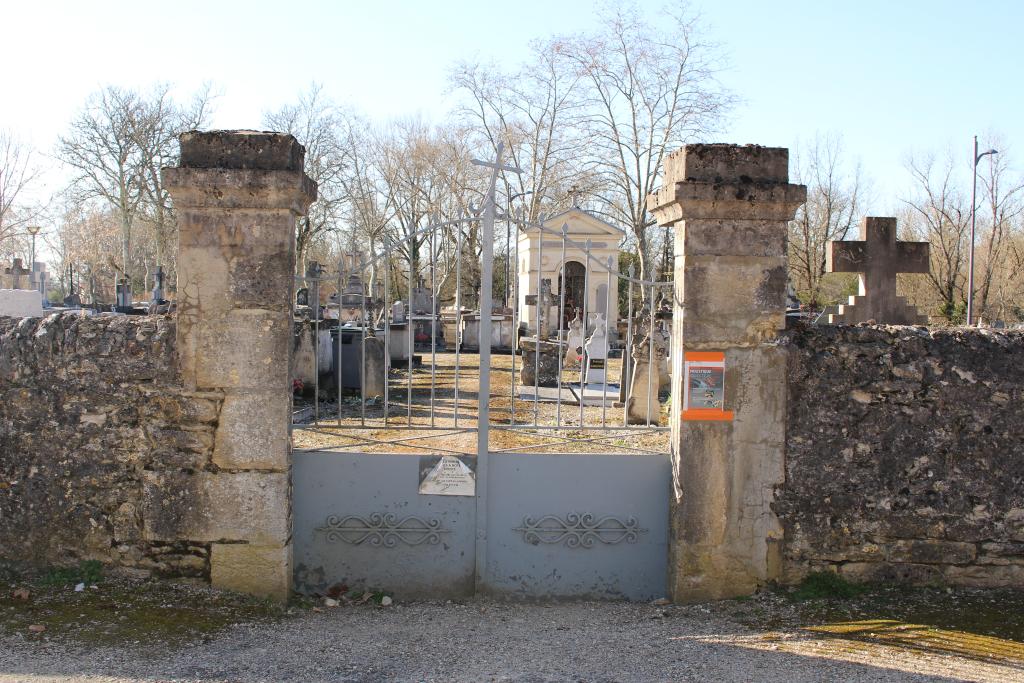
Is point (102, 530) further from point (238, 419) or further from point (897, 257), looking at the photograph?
point (897, 257)

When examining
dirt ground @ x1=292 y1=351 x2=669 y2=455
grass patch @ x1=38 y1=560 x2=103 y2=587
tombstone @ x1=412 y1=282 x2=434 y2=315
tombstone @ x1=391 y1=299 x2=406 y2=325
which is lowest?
grass patch @ x1=38 y1=560 x2=103 y2=587

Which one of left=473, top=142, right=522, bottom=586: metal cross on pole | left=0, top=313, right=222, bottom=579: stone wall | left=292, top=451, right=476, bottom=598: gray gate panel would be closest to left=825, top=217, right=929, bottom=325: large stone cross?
left=473, top=142, right=522, bottom=586: metal cross on pole

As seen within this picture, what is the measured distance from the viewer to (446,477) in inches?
186

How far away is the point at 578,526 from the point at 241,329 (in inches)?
87.2

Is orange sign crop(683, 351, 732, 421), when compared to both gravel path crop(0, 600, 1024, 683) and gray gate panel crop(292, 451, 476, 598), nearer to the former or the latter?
gravel path crop(0, 600, 1024, 683)

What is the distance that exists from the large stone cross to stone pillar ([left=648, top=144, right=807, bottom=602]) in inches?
188

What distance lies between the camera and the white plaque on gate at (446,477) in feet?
15.5

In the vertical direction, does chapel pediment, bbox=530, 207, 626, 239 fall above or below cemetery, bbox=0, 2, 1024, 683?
above

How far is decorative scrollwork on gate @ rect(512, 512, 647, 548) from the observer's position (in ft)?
15.6

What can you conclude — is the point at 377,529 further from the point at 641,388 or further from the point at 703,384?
the point at 641,388

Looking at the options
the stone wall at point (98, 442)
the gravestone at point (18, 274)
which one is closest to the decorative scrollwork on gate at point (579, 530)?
the stone wall at point (98, 442)

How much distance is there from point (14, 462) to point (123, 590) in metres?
0.96

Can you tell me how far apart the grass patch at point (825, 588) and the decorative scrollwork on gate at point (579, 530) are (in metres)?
0.93

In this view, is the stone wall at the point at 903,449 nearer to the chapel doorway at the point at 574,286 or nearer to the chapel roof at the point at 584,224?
the chapel roof at the point at 584,224
